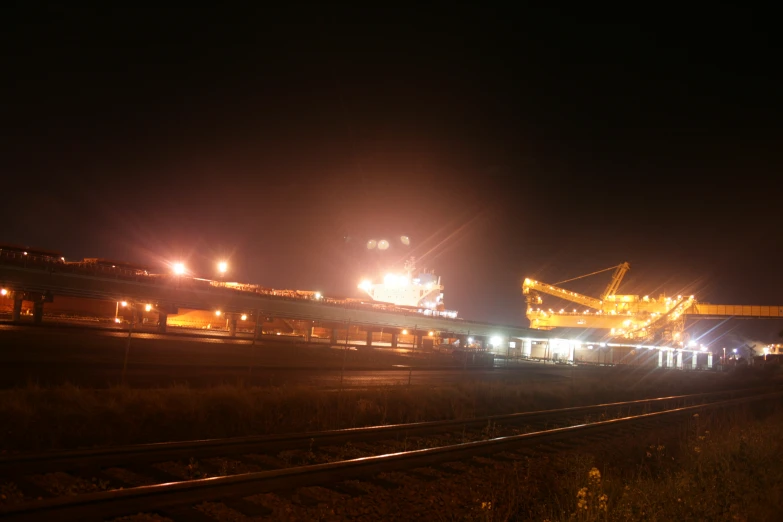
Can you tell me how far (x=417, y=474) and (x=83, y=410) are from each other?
25.4ft

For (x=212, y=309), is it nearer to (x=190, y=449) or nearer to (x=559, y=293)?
(x=190, y=449)

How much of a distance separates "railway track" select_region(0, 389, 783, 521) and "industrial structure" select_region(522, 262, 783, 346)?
88.8m

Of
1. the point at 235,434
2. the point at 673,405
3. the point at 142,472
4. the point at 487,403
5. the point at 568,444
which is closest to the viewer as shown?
the point at 142,472

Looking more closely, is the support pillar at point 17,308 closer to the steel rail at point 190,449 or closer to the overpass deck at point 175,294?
the overpass deck at point 175,294

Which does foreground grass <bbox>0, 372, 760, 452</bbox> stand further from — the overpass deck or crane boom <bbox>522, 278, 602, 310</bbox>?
crane boom <bbox>522, 278, 602, 310</bbox>

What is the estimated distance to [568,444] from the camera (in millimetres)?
15766

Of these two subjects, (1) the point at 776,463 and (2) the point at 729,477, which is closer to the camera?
(2) the point at 729,477

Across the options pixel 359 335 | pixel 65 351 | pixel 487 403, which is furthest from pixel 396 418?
pixel 359 335

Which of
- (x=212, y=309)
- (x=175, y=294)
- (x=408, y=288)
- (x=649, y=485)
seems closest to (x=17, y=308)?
(x=212, y=309)

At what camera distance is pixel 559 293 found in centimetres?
12156

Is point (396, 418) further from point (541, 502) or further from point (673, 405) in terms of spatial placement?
point (673, 405)

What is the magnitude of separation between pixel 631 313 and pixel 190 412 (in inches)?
4515

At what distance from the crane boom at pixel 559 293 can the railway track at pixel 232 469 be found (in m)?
104

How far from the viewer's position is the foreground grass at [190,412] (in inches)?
474
